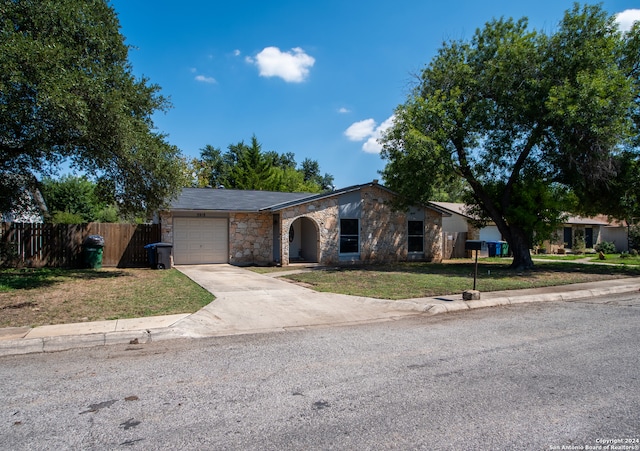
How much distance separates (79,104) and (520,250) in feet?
56.8

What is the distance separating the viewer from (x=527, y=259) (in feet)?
58.3

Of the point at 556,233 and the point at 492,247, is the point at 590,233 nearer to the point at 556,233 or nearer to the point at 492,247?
the point at 556,233

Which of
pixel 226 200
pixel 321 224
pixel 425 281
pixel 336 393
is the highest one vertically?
pixel 226 200

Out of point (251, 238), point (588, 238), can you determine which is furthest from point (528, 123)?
point (588, 238)

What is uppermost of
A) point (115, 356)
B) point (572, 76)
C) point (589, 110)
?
point (572, 76)

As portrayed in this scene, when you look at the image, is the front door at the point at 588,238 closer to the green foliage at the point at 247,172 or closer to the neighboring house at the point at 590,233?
the neighboring house at the point at 590,233

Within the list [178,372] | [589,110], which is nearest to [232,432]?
[178,372]

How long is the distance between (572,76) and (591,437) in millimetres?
16271

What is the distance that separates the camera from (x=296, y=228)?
73.2ft

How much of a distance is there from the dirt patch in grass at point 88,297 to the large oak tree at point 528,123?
33.8 feet

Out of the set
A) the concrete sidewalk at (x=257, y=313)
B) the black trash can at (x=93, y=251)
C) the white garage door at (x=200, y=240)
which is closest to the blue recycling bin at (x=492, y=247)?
the concrete sidewalk at (x=257, y=313)

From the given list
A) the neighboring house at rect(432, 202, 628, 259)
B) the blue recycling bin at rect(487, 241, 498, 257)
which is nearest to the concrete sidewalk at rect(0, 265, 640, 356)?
the neighboring house at rect(432, 202, 628, 259)

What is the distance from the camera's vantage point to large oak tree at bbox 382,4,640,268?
1459cm

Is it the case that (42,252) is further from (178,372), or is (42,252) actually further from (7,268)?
(178,372)
